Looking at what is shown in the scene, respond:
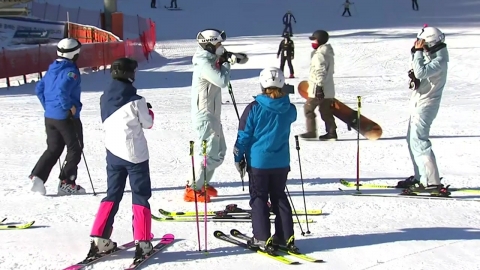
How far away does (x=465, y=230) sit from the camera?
7.39 meters

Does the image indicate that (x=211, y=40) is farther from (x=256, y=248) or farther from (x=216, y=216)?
(x=256, y=248)

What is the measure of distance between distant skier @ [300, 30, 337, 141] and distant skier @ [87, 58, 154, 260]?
6449 mm

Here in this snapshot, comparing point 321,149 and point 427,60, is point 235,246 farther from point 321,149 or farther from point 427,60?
point 321,149

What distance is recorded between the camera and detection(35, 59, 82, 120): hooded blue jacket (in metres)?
8.42

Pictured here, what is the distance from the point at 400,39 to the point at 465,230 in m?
24.6

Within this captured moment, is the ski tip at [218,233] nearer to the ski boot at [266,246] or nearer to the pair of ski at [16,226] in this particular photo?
the ski boot at [266,246]

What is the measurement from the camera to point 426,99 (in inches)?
340

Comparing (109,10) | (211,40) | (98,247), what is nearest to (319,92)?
(211,40)

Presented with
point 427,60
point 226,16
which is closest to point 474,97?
point 427,60

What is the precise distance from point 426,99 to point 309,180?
192 centimetres

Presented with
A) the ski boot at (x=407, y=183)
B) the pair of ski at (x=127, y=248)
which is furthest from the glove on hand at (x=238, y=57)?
the ski boot at (x=407, y=183)

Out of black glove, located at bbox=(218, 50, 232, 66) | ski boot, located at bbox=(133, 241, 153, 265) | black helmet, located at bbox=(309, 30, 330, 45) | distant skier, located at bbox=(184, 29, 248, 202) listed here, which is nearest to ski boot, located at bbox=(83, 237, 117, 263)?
ski boot, located at bbox=(133, 241, 153, 265)

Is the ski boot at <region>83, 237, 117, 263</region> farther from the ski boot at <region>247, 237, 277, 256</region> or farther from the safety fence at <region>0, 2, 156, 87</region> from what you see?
the safety fence at <region>0, 2, 156, 87</region>

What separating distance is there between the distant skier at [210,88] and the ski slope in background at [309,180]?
0.52 metres
